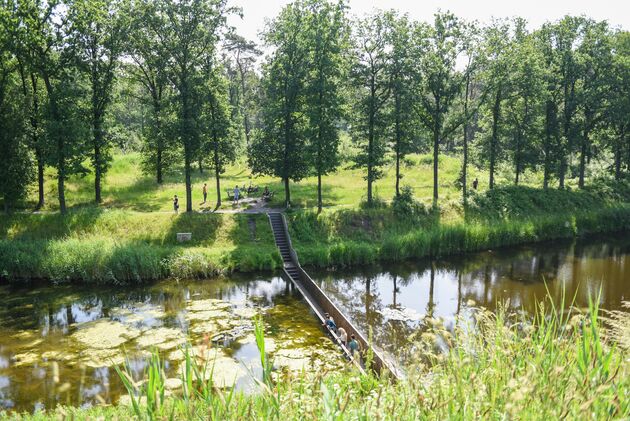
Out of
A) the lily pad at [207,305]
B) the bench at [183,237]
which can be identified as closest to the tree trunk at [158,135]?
the bench at [183,237]

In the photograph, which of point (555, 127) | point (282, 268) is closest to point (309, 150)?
point (282, 268)

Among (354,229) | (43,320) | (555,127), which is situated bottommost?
(43,320)

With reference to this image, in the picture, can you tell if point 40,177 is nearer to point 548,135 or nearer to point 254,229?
point 254,229

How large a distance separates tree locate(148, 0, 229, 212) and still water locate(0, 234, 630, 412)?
1134 cm

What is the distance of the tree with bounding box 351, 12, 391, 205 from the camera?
114 ft

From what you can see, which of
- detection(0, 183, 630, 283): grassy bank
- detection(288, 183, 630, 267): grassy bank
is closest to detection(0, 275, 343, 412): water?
detection(0, 183, 630, 283): grassy bank

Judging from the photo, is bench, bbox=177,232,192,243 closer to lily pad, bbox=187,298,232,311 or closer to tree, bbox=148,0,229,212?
tree, bbox=148,0,229,212

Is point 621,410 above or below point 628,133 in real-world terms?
below

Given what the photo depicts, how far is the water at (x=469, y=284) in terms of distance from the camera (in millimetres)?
22359

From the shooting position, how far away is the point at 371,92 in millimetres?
36500

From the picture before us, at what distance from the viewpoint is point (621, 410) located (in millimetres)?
4035

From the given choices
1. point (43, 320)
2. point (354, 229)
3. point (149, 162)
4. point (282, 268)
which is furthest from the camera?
point (149, 162)

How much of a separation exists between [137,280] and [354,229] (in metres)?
15.0

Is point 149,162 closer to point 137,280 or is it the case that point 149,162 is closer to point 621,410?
point 137,280
